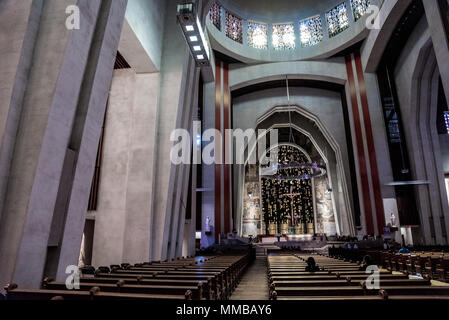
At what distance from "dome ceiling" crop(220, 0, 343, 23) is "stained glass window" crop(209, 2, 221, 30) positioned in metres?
1.35

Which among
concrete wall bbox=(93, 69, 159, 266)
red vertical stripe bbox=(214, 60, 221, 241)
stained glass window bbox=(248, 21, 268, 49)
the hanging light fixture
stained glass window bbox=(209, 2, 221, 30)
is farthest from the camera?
stained glass window bbox=(248, 21, 268, 49)

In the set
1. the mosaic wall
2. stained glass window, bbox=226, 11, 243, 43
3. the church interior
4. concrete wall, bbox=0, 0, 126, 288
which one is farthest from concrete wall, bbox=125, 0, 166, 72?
the mosaic wall

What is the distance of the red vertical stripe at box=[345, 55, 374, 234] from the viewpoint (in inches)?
676

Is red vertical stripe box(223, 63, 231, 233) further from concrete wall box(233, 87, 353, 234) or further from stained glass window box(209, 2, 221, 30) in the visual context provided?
stained glass window box(209, 2, 221, 30)

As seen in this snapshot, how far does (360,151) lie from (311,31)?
374 inches

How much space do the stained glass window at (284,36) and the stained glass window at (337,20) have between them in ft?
8.51

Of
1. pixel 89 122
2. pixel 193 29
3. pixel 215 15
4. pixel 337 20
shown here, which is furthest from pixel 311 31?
pixel 89 122

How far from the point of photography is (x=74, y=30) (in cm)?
469

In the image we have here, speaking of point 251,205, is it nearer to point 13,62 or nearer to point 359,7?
point 359,7

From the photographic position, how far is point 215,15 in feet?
61.6

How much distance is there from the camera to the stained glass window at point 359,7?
17433 millimetres

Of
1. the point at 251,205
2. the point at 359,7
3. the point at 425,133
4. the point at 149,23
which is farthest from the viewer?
the point at 251,205
